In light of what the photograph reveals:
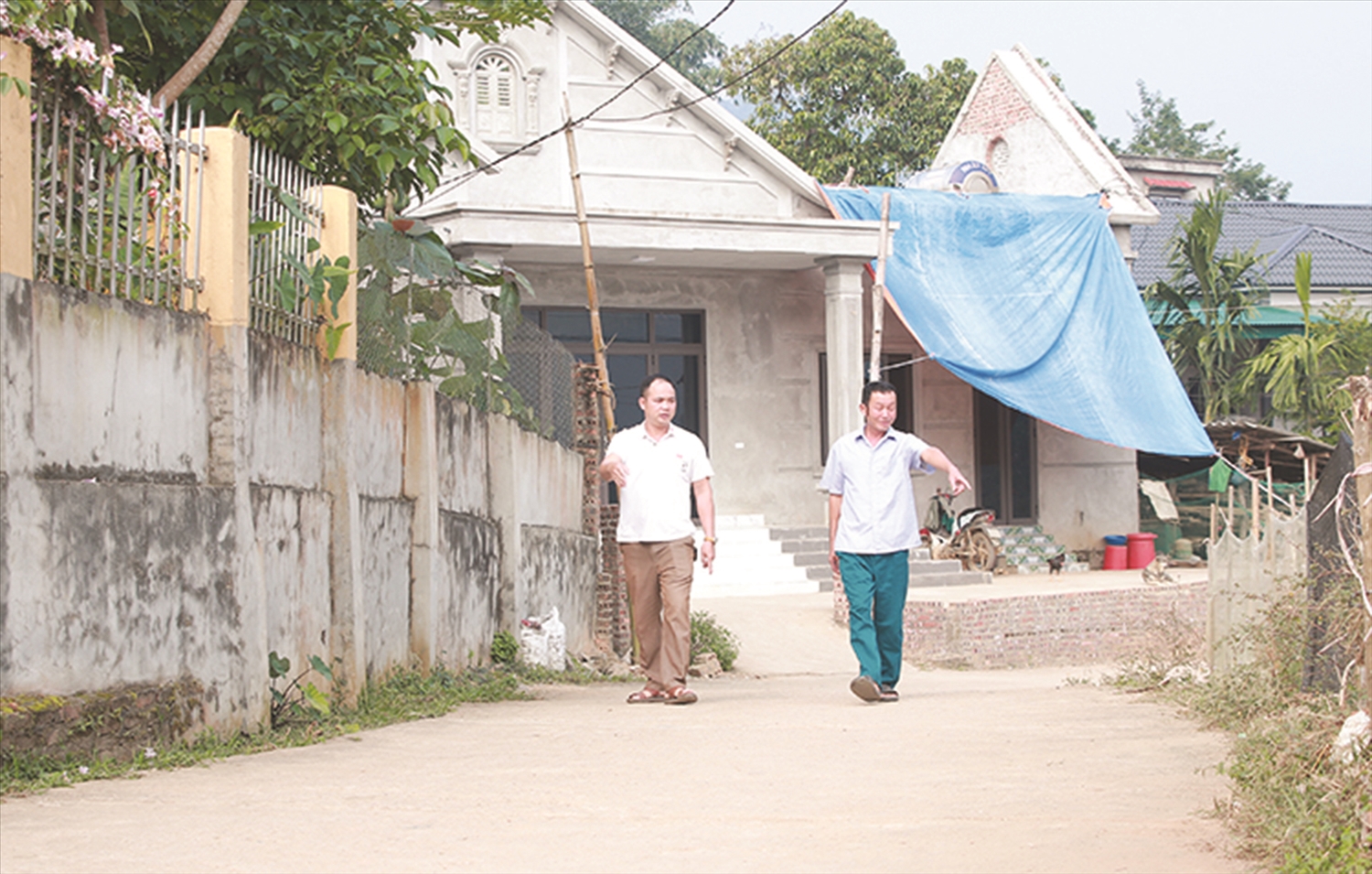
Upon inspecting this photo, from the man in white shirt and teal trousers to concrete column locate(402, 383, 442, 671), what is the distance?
2.18m

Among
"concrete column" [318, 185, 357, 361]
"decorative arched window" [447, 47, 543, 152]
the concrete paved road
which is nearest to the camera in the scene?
the concrete paved road

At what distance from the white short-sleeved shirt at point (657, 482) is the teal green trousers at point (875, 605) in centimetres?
92

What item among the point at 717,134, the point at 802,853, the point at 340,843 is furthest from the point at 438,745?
the point at 717,134

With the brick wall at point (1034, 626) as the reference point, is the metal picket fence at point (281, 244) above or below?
above

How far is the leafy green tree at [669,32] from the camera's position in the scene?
45.9 metres

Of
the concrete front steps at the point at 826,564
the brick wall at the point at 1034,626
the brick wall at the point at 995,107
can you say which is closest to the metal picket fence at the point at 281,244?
the brick wall at the point at 1034,626

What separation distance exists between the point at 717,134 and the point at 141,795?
15873 mm

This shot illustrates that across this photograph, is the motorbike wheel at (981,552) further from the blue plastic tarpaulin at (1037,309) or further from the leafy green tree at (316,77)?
the leafy green tree at (316,77)

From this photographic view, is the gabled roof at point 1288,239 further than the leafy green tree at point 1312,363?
Yes

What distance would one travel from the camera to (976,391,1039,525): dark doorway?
22.6m

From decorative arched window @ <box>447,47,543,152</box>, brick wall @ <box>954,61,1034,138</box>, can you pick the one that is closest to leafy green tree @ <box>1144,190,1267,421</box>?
brick wall @ <box>954,61,1034,138</box>

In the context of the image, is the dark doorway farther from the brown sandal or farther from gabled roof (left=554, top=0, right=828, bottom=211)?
the brown sandal

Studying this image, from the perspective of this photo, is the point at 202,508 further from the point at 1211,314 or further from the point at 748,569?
the point at 1211,314

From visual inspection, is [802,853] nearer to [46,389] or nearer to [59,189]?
[46,389]
